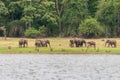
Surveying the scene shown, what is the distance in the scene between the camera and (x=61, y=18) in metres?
94.4

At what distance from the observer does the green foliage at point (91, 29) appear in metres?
87.0

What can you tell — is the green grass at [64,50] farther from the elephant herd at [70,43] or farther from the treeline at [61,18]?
the treeline at [61,18]

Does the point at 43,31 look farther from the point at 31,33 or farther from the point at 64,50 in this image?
the point at 64,50

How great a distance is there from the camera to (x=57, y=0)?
9750 cm

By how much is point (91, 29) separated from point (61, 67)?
4087cm

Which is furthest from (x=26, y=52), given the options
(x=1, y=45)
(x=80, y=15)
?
(x=80, y=15)

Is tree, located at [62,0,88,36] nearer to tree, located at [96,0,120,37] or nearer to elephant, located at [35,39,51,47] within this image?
tree, located at [96,0,120,37]

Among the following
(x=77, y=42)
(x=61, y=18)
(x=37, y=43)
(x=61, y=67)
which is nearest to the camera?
(x=61, y=67)

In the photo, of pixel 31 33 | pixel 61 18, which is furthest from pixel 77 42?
pixel 61 18

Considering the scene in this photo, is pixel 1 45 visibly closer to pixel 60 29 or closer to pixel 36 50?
Answer: pixel 36 50

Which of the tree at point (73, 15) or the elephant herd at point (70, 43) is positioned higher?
the tree at point (73, 15)

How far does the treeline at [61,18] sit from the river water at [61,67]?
1068 inches

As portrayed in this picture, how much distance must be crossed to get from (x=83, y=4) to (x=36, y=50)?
99.3ft

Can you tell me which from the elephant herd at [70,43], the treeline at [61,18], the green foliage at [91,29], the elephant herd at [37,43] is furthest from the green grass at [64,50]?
the treeline at [61,18]
